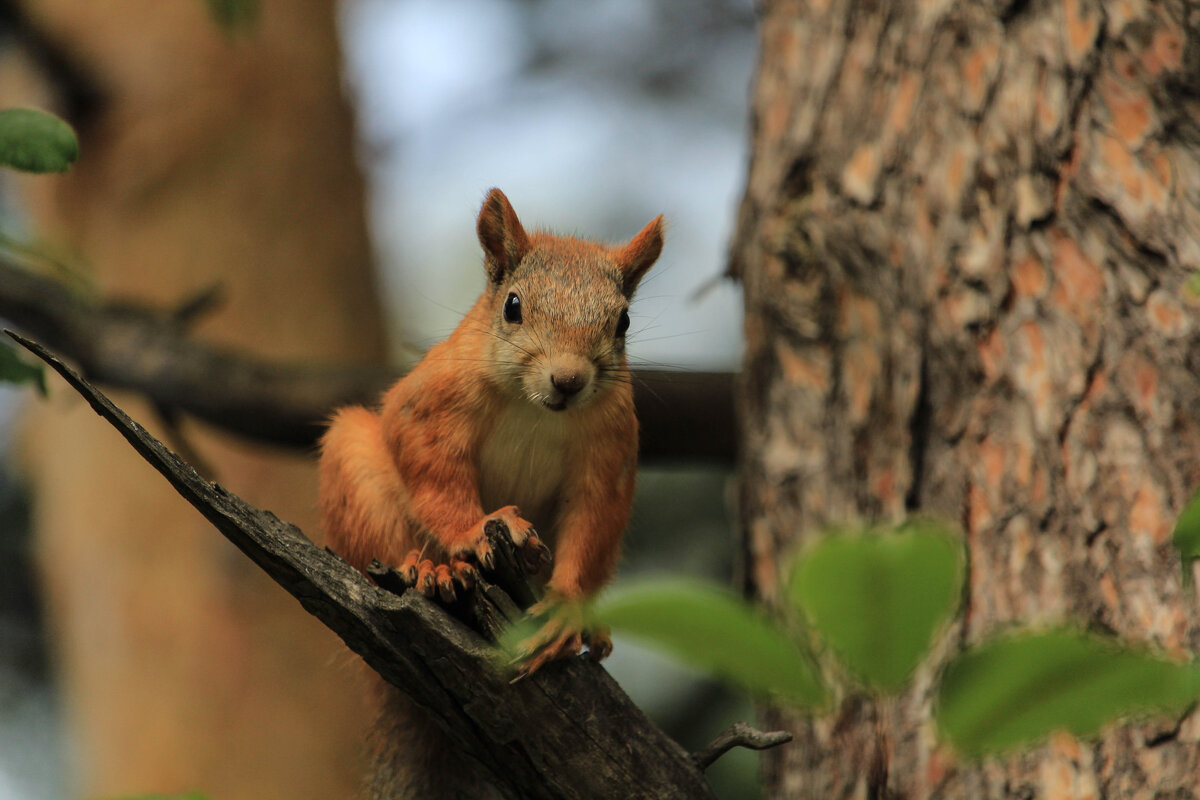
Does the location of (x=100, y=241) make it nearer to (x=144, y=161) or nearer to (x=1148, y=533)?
(x=144, y=161)

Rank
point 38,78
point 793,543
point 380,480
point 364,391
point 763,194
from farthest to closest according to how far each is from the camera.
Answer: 1. point 38,78
2. point 364,391
3. point 763,194
4. point 793,543
5. point 380,480

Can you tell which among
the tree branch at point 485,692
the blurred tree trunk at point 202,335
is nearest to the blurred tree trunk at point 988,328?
the tree branch at point 485,692

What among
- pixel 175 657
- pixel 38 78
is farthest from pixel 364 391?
pixel 38 78

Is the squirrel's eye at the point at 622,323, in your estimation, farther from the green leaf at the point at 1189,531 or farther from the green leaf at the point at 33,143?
the green leaf at the point at 1189,531

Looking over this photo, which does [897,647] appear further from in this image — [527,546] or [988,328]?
[988,328]

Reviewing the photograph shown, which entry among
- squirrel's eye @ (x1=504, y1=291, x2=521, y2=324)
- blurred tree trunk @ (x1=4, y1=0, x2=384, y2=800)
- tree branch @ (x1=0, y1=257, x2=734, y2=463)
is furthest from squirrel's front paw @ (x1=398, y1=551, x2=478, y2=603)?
blurred tree trunk @ (x1=4, y1=0, x2=384, y2=800)

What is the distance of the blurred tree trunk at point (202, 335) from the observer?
3.15m

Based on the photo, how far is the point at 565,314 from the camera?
1311 mm

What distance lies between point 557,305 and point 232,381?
1.55 m

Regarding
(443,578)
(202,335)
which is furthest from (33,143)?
(202,335)

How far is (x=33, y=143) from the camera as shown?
0.81 meters

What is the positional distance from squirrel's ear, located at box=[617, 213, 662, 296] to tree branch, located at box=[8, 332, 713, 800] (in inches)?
21.9

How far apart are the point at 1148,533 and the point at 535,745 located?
0.92 metres

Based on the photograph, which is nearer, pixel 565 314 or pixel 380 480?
pixel 565 314
